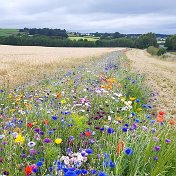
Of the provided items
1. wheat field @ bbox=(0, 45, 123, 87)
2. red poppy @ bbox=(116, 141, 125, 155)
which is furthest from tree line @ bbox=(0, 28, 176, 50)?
red poppy @ bbox=(116, 141, 125, 155)

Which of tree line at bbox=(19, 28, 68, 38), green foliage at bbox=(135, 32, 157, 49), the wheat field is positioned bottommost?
green foliage at bbox=(135, 32, 157, 49)

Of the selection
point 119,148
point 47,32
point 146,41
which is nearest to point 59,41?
point 47,32

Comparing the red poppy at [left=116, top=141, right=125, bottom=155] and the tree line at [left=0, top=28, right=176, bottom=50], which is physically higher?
the red poppy at [left=116, top=141, right=125, bottom=155]

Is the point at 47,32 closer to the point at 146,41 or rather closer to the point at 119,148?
the point at 146,41

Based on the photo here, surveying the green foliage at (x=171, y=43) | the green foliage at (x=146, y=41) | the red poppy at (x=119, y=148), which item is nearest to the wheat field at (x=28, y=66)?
the red poppy at (x=119, y=148)

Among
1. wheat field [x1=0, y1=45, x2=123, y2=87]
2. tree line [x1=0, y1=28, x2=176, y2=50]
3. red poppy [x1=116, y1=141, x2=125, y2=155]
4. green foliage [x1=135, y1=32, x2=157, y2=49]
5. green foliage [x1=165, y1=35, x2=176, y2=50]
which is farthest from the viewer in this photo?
green foliage [x1=135, y1=32, x2=157, y2=49]

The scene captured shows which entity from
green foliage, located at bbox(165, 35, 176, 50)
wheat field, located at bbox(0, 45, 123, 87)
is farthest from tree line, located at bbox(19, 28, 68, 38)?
wheat field, located at bbox(0, 45, 123, 87)

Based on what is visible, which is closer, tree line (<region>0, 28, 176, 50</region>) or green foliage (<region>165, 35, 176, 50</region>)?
tree line (<region>0, 28, 176, 50</region>)

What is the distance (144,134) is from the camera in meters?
4.34

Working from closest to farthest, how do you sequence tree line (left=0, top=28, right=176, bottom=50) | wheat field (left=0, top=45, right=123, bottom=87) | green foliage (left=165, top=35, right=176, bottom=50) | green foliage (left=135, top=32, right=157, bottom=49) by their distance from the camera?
wheat field (left=0, top=45, right=123, bottom=87)
tree line (left=0, top=28, right=176, bottom=50)
green foliage (left=165, top=35, right=176, bottom=50)
green foliage (left=135, top=32, right=157, bottom=49)

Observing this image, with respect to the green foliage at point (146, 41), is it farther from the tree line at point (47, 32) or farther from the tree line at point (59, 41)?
the tree line at point (47, 32)

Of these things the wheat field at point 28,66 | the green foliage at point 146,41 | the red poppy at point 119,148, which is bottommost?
the green foliage at point 146,41

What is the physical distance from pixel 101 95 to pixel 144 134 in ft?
7.46

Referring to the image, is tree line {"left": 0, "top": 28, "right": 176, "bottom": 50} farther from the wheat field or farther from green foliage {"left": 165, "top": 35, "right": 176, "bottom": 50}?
the wheat field
